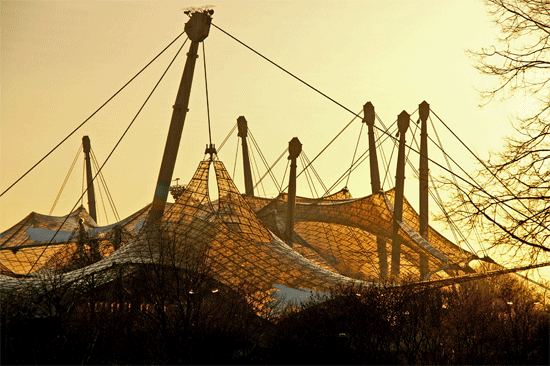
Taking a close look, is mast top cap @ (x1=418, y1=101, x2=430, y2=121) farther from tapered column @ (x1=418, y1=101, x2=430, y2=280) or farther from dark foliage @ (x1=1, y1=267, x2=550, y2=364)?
dark foliage @ (x1=1, y1=267, x2=550, y2=364)

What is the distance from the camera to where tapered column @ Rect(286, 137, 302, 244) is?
54188 mm

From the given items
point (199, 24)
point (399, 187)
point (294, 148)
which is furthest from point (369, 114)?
point (199, 24)

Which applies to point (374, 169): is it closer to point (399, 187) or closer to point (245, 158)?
point (399, 187)

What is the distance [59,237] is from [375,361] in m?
53.9

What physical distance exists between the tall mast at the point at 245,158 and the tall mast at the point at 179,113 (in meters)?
29.0

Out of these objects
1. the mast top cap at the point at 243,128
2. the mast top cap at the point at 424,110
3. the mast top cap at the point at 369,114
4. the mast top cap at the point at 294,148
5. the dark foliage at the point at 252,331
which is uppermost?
the mast top cap at the point at 243,128

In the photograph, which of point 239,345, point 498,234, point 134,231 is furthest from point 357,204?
point 498,234

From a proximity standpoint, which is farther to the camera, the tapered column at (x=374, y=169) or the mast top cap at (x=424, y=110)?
the tapered column at (x=374, y=169)

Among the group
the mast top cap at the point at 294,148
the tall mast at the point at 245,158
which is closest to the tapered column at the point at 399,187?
the mast top cap at the point at 294,148

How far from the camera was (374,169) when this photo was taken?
205 feet

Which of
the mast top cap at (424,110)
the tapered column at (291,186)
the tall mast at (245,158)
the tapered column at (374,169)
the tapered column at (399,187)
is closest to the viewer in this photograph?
the tapered column at (291,186)

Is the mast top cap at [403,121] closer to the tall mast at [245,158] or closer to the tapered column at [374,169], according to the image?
the tapered column at [374,169]

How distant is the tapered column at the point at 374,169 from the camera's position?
60188 mm

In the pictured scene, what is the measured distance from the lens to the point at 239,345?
28500 millimetres
